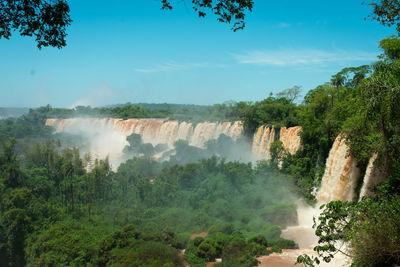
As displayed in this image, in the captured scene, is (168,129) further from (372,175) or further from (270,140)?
(372,175)

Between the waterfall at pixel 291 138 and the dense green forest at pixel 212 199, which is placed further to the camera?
the waterfall at pixel 291 138

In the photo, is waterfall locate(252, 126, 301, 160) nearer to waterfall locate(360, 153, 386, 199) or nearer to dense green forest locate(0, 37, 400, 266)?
dense green forest locate(0, 37, 400, 266)

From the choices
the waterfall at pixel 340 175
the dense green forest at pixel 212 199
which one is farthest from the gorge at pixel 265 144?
the dense green forest at pixel 212 199

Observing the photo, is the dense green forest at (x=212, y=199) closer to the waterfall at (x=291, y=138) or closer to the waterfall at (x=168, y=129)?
the waterfall at (x=291, y=138)

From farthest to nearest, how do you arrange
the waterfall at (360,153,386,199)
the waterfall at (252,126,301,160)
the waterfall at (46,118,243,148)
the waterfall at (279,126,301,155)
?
the waterfall at (46,118,243,148)
the waterfall at (252,126,301,160)
the waterfall at (279,126,301,155)
the waterfall at (360,153,386,199)

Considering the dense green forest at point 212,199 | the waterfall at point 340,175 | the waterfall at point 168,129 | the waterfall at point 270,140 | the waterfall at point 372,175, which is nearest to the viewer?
the dense green forest at point 212,199

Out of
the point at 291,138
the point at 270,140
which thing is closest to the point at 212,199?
the point at 291,138

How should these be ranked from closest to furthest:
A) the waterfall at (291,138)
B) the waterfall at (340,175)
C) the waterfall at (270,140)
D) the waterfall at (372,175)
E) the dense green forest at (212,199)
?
the dense green forest at (212,199) → the waterfall at (372,175) → the waterfall at (340,175) → the waterfall at (291,138) → the waterfall at (270,140)

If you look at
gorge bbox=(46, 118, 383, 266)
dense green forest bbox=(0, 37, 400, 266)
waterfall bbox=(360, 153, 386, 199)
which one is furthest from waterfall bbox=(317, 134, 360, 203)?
waterfall bbox=(360, 153, 386, 199)

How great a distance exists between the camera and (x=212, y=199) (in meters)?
17.0

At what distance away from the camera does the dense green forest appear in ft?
22.9

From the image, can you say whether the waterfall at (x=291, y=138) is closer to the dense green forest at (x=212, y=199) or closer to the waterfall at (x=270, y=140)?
the waterfall at (x=270, y=140)

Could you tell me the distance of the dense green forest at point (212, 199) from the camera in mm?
6988

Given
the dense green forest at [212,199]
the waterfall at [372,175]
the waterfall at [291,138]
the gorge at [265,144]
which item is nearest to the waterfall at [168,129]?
the gorge at [265,144]
